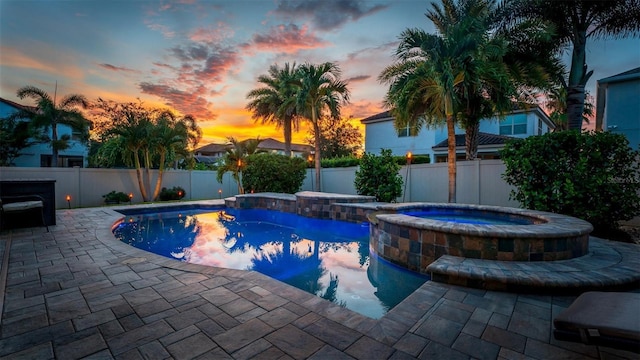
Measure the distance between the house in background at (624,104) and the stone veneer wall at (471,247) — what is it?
29.0ft

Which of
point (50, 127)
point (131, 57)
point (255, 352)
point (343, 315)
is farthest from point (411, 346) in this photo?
point (50, 127)

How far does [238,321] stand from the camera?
98.7 inches

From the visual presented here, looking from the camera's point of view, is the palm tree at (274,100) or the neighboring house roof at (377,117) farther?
the neighboring house roof at (377,117)

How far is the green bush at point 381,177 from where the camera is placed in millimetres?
10883

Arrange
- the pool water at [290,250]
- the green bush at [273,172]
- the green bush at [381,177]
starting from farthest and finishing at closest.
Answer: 1. the green bush at [273,172]
2. the green bush at [381,177]
3. the pool water at [290,250]

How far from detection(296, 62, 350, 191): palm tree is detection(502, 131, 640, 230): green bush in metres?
8.77

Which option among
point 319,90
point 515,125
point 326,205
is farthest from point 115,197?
point 515,125

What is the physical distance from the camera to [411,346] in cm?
213

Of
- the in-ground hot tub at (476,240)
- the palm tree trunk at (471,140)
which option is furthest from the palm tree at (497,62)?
the in-ground hot tub at (476,240)

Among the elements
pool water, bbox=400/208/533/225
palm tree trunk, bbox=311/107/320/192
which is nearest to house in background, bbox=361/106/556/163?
palm tree trunk, bbox=311/107/320/192

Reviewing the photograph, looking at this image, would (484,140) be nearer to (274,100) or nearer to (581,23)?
(581,23)

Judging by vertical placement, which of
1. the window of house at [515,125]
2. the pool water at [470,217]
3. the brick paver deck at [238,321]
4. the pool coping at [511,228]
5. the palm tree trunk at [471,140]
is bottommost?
the brick paver deck at [238,321]

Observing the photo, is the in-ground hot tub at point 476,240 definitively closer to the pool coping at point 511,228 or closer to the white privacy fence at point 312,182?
the pool coping at point 511,228

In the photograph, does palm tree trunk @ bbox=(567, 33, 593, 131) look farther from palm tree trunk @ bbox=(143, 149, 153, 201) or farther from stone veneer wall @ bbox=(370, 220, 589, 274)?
palm tree trunk @ bbox=(143, 149, 153, 201)
